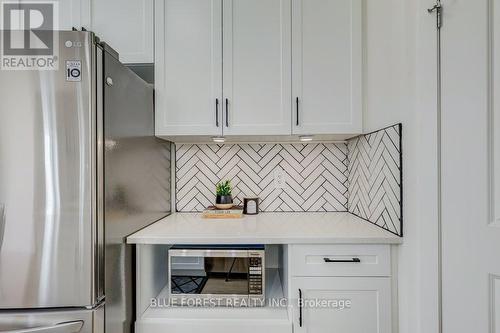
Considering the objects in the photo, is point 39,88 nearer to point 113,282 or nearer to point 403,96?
point 113,282

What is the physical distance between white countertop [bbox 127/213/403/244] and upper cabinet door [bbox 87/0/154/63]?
1.02 meters

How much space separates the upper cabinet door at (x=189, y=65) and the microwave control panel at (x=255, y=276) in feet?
2.50

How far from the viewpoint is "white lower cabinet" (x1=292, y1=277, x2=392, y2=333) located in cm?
121

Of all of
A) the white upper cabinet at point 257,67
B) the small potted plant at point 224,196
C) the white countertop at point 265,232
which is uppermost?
the white upper cabinet at point 257,67

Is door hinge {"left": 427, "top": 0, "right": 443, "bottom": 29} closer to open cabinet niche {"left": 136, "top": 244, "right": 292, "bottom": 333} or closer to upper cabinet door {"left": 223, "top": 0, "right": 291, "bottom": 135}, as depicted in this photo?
upper cabinet door {"left": 223, "top": 0, "right": 291, "bottom": 135}

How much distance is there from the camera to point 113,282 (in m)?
1.15

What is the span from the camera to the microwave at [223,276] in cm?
131

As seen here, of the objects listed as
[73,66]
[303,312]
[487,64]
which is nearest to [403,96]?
[487,64]

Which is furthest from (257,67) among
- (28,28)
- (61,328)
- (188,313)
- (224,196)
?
(61,328)

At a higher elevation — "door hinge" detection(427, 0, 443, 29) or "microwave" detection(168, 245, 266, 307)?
"door hinge" detection(427, 0, 443, 29)

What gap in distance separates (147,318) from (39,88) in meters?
1.12

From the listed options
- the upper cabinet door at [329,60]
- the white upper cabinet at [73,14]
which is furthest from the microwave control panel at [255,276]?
the white upper cabinet at [73,14]

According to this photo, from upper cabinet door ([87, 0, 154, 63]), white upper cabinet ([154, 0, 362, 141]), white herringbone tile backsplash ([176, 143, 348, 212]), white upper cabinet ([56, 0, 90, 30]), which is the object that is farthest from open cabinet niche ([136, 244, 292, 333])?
white upper cabinet ([56, 0, 90, 30])

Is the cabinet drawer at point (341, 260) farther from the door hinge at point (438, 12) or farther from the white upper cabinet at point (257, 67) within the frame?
the door hinge at point (438, 12)
